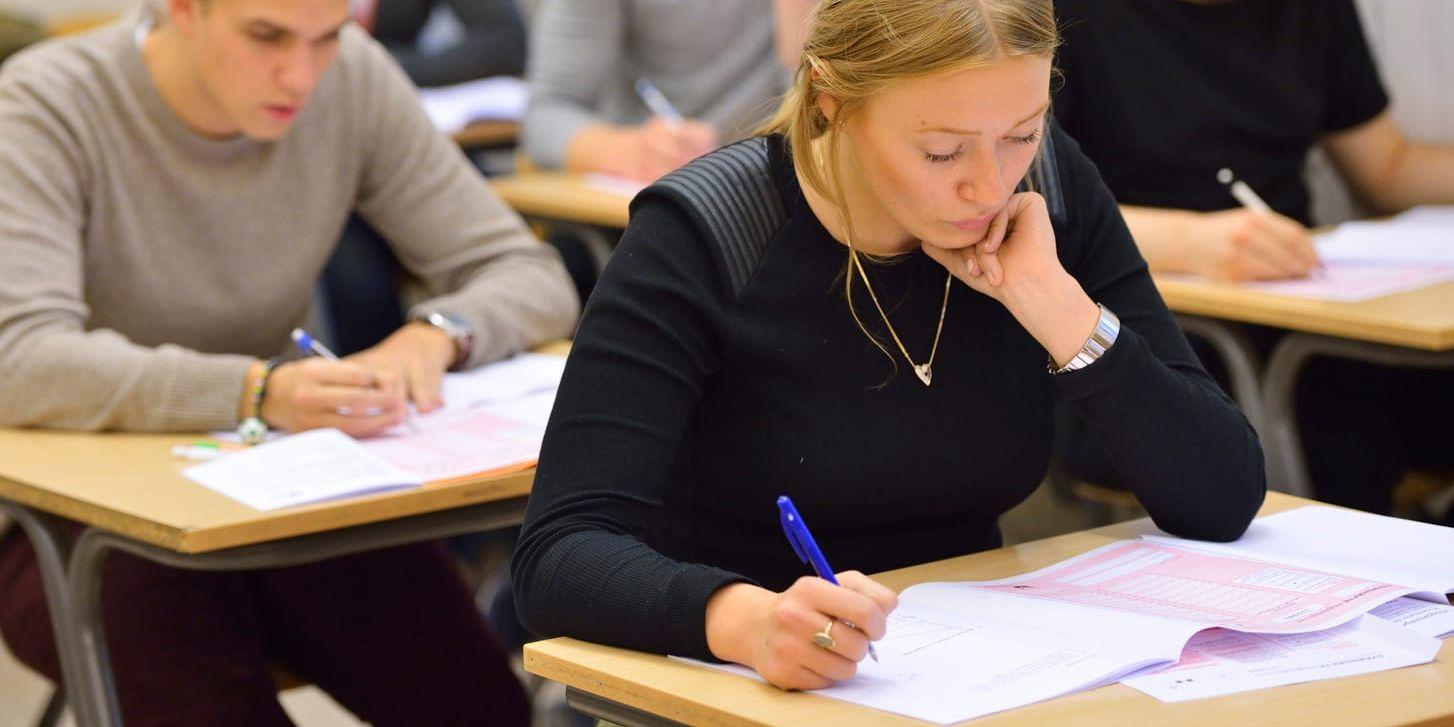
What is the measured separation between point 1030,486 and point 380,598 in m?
0.81

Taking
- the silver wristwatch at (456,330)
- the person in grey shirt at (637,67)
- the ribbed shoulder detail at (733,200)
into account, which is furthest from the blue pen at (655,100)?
the ribbed shoulder detail at (733,200)

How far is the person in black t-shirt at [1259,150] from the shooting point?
2352mm

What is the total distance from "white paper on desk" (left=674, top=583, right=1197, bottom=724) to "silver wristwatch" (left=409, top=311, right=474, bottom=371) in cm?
96

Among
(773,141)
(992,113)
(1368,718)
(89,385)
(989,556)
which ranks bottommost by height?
(89,385)

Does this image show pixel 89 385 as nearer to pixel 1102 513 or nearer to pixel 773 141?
pixel 773 141

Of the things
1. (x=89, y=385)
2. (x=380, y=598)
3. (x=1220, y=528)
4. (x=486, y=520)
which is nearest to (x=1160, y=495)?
(x=1220, y=528)

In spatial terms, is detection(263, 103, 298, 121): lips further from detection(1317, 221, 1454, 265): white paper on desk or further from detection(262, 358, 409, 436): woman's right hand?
detection(1317, 221, 1454, 265): white paper on desk

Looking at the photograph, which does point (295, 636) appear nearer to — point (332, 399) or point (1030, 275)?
point (332, 399)

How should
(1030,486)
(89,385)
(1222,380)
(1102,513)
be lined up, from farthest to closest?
1. (1102,513)
2. (1222,380)
3. (89,385)
4. (1030,486)

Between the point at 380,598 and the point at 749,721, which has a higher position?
the point at 749,721

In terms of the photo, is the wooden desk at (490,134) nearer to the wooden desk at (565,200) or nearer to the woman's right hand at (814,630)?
the wooden desk at (565,200)

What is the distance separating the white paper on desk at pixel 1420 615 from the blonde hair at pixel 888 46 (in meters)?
0.50

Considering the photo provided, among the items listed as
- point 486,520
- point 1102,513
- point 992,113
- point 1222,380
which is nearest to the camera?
point 992,113

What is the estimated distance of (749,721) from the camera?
1083 mm
